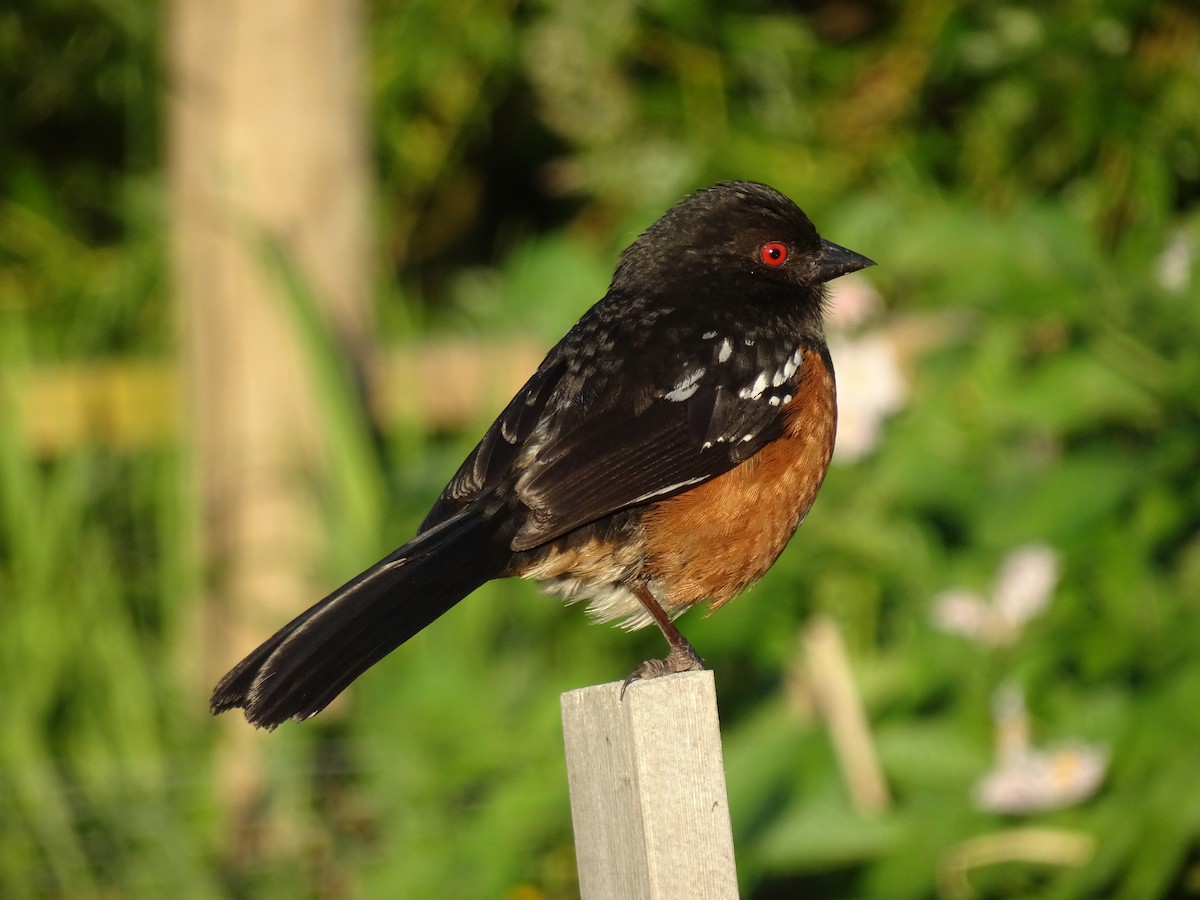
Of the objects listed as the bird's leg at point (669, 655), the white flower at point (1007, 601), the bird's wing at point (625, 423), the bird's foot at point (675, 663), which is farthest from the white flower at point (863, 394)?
the bird's foot at point (675, 663)

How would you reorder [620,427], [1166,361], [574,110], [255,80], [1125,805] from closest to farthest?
[620,427] → [1125,805] → [1166,361] → [255,80] → [574,110]

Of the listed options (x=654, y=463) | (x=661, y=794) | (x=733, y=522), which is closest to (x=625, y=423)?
(x=654, y=463)

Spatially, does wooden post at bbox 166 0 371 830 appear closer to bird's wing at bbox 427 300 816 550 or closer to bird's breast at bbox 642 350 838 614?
bird's wing at bbox 427 300 816 550

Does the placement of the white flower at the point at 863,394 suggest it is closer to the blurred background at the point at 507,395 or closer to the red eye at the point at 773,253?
the blurred background at the point at 507,395

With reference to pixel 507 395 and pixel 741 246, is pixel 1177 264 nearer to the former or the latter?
pixel 741 246

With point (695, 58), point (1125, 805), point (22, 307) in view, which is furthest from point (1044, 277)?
point (22, 307)

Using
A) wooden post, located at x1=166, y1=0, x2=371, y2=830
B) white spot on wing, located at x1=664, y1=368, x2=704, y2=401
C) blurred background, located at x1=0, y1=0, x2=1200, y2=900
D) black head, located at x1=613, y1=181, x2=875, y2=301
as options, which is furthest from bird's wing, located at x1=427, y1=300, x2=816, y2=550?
wooden post, located at x1=166, y1=0, x2=371, y2=830

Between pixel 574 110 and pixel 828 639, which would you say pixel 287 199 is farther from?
pixel 828 639
